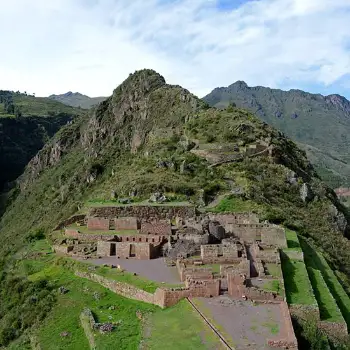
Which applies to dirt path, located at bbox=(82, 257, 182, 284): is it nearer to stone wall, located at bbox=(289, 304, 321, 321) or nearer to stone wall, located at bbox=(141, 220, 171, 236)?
stone wall, located at bbox=(141, 220, 171, 236)

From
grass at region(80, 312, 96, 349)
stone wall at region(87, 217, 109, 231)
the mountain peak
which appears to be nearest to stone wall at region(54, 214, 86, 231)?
stone wall at region(87, 217, 109, 231)

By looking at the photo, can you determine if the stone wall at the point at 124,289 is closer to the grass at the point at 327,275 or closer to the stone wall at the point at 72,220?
the grass at the point at 327,275

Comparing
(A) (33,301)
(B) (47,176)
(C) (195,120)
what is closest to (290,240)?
(A) (33,301)

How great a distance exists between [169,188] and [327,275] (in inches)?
685

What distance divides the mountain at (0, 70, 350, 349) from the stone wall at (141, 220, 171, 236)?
5.70 meters

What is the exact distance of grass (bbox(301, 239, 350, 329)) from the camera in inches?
1062

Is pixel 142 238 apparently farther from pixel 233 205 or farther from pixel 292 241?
pixel 233 205

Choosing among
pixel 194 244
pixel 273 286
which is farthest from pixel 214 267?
pixel 273 286

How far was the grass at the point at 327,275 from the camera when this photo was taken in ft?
88.5

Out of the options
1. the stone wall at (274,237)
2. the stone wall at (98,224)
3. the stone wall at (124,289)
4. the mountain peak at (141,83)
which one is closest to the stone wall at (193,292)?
the stone wall at (124,289)

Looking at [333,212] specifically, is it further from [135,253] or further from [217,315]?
[217,315]

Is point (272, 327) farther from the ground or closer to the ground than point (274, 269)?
closer to the ground

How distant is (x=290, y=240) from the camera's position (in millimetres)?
33344

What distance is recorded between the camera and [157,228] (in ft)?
113
